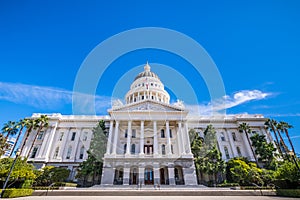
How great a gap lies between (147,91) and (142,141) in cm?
1812

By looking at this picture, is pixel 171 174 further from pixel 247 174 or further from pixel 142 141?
pixel 247 174

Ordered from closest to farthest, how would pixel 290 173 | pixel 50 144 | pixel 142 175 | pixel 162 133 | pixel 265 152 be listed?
pixel 290 173 → pixel 142 175 → pixel 265 152 → pixel 162 133 → pixel 50 144

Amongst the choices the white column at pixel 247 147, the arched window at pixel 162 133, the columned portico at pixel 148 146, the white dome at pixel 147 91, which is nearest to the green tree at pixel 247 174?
the columned portico at pixel 148 146

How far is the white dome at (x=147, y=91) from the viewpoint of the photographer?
46025mm

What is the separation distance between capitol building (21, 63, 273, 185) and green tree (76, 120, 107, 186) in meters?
1.52

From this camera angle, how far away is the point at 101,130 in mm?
34250

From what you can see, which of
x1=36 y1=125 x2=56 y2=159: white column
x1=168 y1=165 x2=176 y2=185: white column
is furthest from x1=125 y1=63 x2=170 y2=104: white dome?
x1=36 y1=125 x2=56 y2=159: white column

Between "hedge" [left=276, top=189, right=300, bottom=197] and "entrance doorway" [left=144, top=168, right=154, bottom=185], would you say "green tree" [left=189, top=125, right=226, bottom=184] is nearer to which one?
"entrance doorway" [left=144, top=168, right=154, bottom=185]

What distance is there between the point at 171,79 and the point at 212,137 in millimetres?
24627

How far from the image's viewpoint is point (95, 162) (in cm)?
3020

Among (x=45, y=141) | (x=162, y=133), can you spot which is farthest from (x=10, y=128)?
(x=162, y=133)

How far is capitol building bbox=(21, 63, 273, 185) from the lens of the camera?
1117 inches

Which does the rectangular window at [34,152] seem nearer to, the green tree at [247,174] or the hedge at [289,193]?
the green tree at [247,174]

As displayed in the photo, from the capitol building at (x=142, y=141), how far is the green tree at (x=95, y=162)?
1.52 metres
